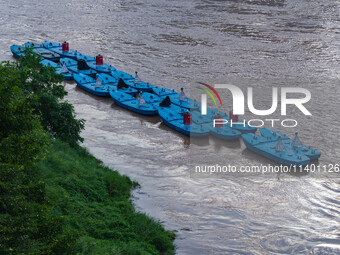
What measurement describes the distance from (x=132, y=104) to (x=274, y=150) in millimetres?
10880

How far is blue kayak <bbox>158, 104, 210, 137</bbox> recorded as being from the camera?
2755 centimetres

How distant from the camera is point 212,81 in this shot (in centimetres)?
3744

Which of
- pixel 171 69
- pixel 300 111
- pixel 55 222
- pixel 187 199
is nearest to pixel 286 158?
pixel 187 199

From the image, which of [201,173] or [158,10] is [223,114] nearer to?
[201,173]

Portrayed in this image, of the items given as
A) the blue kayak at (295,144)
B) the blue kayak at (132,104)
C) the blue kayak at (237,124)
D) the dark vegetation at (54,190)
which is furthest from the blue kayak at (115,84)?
the blue kayak at (295,144)

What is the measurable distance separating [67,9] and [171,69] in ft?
108

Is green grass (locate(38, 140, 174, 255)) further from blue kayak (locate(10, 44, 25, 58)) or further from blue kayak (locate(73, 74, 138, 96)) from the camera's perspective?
blue kayak (locate(10, 44, 25, 58))

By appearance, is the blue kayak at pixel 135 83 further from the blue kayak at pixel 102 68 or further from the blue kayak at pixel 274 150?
the blue kayak at pixel 274 150

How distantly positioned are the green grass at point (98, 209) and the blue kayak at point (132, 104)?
8.80 meters

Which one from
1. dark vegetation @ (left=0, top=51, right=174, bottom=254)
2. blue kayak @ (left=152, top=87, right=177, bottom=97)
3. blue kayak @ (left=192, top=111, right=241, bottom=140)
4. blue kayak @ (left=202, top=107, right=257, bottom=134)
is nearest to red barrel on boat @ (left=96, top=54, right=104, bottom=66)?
blue kayak @ (left=152, top=87, right=177, bottom=97)

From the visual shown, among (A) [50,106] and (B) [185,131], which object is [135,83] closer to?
(B) [185,131]

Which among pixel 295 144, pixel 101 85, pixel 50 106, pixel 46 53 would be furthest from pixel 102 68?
pixel 295 144

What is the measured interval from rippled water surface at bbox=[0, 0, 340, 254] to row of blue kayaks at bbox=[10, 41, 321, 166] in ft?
2.14

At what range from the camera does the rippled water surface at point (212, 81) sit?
64.7 feet
